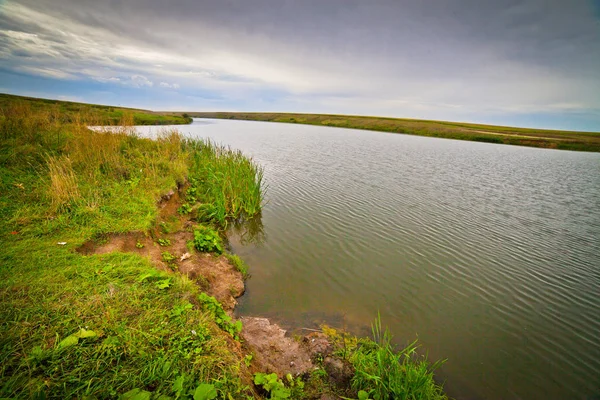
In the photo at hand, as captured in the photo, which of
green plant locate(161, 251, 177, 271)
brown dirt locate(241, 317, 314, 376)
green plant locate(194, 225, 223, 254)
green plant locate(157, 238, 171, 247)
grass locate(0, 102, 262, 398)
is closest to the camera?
grass locate(0, 102, 262, 398)

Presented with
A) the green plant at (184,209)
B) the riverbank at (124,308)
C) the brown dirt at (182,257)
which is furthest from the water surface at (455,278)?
the green plant at (184,209)

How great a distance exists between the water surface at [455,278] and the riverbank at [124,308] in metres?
0.88

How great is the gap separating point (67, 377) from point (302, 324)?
381cm

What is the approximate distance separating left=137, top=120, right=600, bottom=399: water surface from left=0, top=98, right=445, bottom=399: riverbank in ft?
2.88

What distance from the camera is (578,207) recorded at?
43.0ft

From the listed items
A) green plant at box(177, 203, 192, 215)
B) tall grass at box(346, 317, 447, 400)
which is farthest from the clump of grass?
tall grass at box(346, 317, 447, 400)

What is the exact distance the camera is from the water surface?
186 inches

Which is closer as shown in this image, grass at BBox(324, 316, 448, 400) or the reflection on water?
grass at BBox(324, 316, 448, 400)

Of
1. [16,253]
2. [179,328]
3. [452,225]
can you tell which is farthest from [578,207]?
[16,253]

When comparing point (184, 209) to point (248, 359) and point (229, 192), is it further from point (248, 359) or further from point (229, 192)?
point (248, 359)

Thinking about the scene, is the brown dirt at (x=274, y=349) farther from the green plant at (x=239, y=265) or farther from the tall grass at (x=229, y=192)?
the tall grass at (x=229, y=192)

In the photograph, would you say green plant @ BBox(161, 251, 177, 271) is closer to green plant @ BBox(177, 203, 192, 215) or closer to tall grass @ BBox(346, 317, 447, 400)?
Answer: green plant @ BBox(177, 203, 192, 215)

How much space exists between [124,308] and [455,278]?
7.87 m

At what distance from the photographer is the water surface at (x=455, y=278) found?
4715 mm
